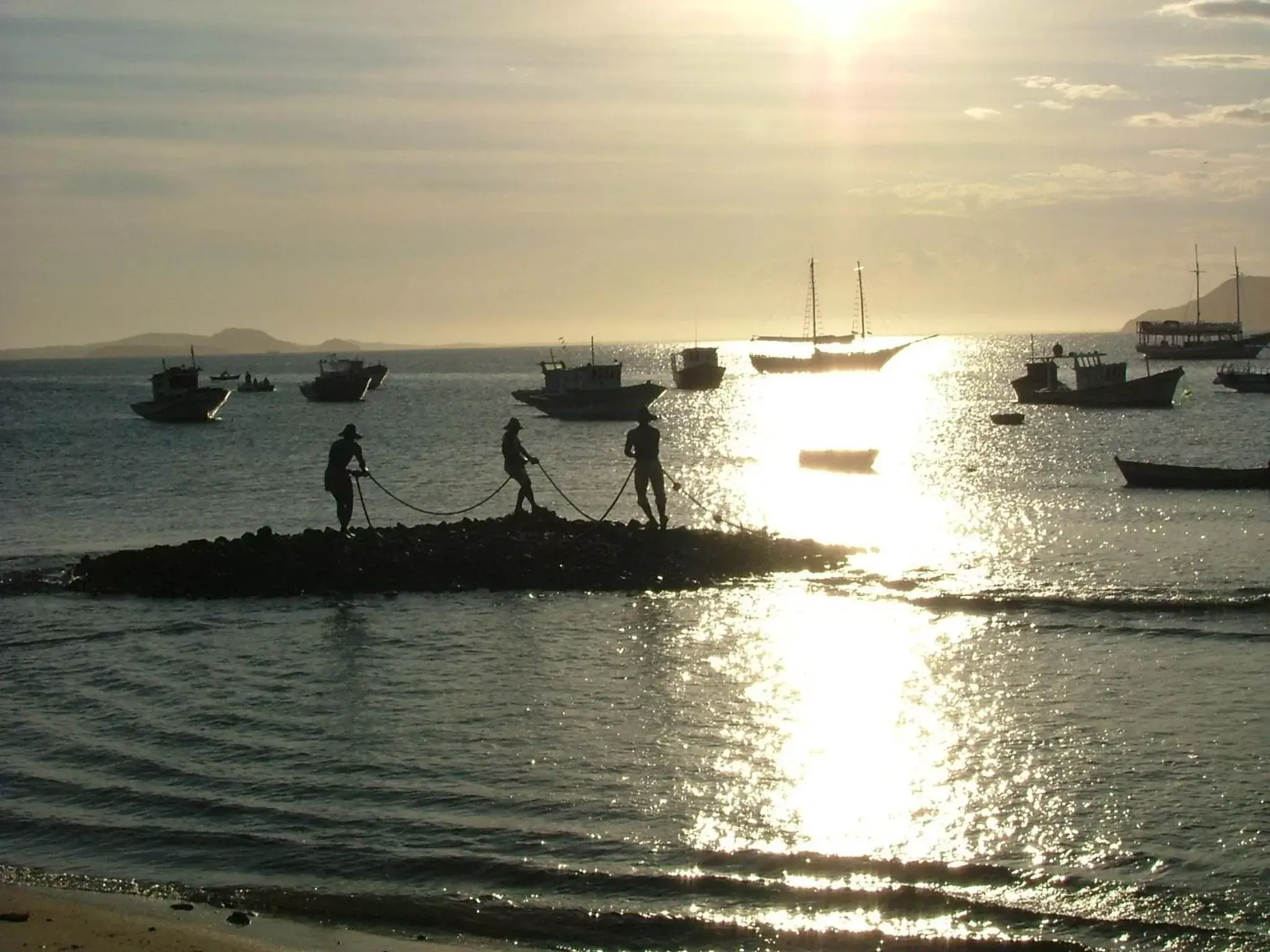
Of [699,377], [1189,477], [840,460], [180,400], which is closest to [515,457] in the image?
[1189,477]

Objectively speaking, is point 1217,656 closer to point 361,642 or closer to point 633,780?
point 633,780

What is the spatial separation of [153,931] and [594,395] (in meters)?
69.2

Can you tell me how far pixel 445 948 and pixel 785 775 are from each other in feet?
13.4

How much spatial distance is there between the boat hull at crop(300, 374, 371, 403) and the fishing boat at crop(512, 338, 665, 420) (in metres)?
35.1

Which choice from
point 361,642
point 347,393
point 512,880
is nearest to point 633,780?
point 512,880

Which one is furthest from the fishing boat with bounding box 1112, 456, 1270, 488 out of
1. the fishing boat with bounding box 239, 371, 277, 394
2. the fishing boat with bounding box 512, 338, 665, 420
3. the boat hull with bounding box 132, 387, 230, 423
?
the fishing boat with bounding box 239, 371, 277, 394

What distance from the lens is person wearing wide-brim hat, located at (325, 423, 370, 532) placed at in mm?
23562

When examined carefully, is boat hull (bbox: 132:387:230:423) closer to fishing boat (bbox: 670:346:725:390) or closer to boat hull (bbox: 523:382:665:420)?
boat hull (bbox: 523:382:665:420)

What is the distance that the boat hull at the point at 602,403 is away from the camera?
77.8m

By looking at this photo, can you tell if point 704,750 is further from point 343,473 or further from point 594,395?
point 594,395

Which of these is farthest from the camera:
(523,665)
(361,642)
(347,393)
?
(347,393)

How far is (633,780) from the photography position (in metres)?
11.9

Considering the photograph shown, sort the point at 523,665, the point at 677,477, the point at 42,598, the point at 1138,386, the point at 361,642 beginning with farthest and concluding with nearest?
1. the point at 1138,386
2. the point at 677,477
3. the point at 42,598
4. the point at 361,642
5. the point at 523,665

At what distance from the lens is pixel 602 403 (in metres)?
78.0
